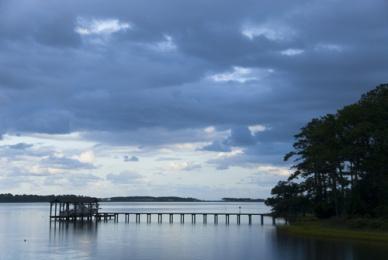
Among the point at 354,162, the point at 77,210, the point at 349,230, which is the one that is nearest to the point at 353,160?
the point at 354,162

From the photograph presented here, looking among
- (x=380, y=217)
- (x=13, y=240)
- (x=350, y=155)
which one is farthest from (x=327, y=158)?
(x=13, y=240)

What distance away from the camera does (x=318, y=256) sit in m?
43.8

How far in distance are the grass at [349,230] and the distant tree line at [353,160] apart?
291cm

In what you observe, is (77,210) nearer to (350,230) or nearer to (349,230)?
(349,230)

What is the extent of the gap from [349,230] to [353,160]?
34.2 feet

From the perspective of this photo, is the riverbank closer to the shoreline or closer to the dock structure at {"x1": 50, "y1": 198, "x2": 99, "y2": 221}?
the shoreline

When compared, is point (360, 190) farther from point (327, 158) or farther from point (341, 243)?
point (341, 243)

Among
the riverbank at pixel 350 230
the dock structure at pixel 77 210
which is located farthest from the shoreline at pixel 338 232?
the dock structure at pixel 77 210

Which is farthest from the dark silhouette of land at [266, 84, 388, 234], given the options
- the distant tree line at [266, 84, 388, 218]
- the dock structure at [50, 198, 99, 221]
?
the dock structure at [50, 198, 99, 221]

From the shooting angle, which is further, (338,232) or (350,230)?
(338,232)

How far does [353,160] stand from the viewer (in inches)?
2736

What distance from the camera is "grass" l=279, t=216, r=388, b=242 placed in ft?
186

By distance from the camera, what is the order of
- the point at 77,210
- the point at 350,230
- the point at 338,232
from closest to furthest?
the point at 350,230 < the point at 338,232 < the point at 77,210

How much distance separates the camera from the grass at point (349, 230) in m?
A: 56.7
